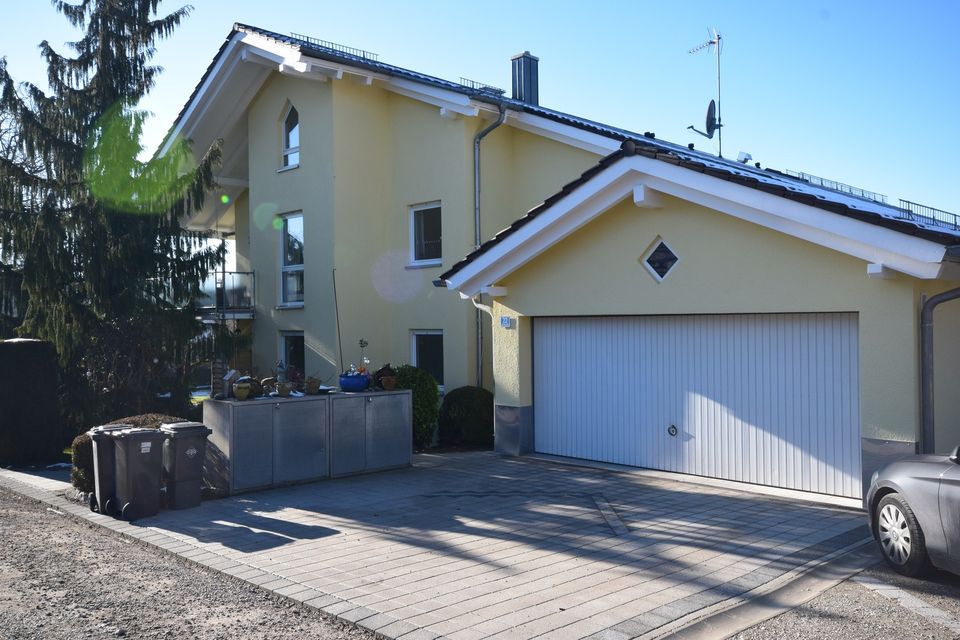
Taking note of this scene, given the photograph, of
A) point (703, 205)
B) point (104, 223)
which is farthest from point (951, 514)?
point (104, 223)

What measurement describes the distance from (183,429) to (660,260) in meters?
6.44

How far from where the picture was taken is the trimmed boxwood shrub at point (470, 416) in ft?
49.2

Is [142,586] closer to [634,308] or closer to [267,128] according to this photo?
[634,308]

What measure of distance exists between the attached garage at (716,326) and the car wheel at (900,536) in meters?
2.01

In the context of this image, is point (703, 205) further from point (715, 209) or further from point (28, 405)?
point (28, 405)

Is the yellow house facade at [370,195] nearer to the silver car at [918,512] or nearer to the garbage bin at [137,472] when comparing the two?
the garbage bin at [137,472]

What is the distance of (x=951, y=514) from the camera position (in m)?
6.18

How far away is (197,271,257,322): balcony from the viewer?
18.6 metres

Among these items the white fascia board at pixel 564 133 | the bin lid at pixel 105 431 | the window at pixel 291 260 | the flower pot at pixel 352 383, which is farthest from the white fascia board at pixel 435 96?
the bin lid at pixel 105 431

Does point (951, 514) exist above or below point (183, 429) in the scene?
below

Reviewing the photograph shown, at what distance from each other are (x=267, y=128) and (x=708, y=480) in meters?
12.8

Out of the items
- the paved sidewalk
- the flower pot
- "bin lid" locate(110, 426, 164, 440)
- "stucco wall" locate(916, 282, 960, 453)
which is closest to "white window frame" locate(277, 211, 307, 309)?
the flower pot

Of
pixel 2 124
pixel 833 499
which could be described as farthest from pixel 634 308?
pixel 2 124

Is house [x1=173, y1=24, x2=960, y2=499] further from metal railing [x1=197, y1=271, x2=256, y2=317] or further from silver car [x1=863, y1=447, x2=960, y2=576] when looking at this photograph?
silver car [x1=863, y1=447, x2=960, y2=576]
